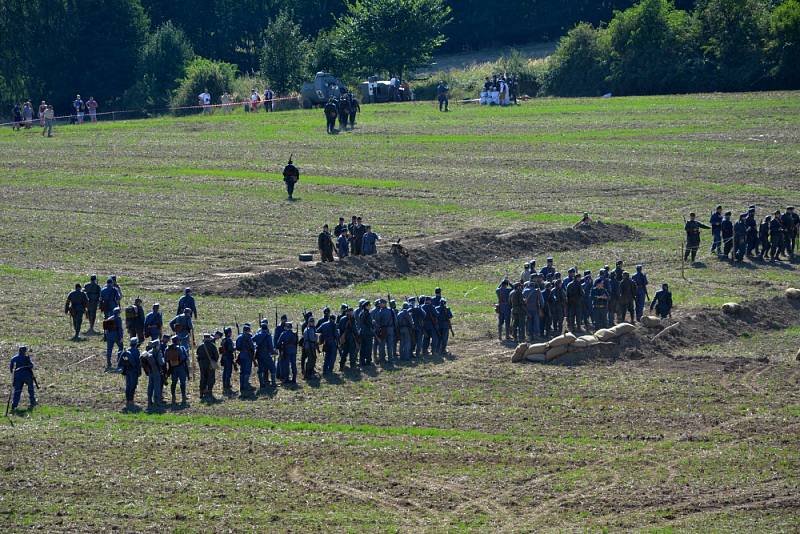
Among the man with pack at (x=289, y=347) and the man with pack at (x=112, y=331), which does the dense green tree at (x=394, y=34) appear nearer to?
the man with pack at (x=112, y=331)

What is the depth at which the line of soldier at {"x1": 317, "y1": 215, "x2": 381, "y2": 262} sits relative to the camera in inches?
1534

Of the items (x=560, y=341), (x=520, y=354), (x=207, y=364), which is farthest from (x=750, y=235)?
(x=207, y=364)

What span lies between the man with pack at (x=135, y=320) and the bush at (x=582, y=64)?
162ft

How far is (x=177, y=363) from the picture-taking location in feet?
88.1

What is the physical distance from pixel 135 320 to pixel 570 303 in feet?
32.8

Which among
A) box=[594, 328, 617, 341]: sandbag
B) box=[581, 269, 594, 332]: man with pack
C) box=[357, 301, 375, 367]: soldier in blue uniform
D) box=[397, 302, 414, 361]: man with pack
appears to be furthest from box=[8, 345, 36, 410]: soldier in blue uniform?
box=[581, 269, 594, 332]: man with pack

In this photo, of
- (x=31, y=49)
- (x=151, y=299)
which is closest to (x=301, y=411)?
(x=151, y=299)

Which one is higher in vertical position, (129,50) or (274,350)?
(129,50)

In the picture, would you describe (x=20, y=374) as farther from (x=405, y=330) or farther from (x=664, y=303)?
(x=664, y=303)

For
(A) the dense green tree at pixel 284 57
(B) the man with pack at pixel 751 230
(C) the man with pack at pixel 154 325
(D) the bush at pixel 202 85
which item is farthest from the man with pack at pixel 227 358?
(A) the dense green tree at pixel 284 57

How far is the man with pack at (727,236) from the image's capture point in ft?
132

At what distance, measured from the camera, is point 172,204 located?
51.1m

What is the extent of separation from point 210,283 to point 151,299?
2039 millimetres

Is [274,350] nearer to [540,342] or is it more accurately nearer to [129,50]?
[540,342]
